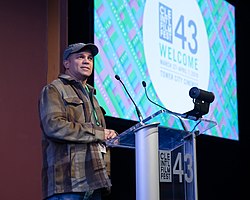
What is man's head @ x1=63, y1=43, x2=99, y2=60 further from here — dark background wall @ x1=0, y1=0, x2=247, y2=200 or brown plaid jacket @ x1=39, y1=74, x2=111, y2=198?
dark background wall @ x1=0, y1=0, x2=247, y2=200

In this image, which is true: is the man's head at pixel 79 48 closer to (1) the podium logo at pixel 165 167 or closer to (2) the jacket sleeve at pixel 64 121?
(2) the jacket sleeve at pixel 64 121

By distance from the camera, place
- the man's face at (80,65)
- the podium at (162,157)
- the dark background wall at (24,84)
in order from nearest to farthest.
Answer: the podium at (162,157), the man's face at (80,65), the dark background wall at (24,84)

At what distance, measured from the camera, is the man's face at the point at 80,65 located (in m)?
2.57

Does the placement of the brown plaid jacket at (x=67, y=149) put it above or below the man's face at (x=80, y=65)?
below

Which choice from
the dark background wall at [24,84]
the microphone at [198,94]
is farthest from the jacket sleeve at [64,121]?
the dark background wall at [24,84]

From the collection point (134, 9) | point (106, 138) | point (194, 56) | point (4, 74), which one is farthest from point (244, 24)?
point (106, 138)

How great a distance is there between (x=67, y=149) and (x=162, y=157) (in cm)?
40

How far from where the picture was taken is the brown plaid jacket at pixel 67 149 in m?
2.32

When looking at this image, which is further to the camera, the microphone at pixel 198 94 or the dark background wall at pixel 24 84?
the dark background wall at pixel 24 84

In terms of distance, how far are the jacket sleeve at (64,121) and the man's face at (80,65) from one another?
15cm

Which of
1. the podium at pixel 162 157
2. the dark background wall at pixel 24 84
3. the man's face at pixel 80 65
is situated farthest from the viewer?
the dark background wall at pixel 24 84

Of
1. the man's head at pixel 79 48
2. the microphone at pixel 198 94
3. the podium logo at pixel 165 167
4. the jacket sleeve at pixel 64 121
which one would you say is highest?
the man's head at pixel 79 48

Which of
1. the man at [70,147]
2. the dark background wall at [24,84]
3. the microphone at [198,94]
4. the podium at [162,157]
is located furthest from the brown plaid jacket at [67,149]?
the dark background wall at [24,84]

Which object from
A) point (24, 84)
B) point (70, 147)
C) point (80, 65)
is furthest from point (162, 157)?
point (24, 84)
